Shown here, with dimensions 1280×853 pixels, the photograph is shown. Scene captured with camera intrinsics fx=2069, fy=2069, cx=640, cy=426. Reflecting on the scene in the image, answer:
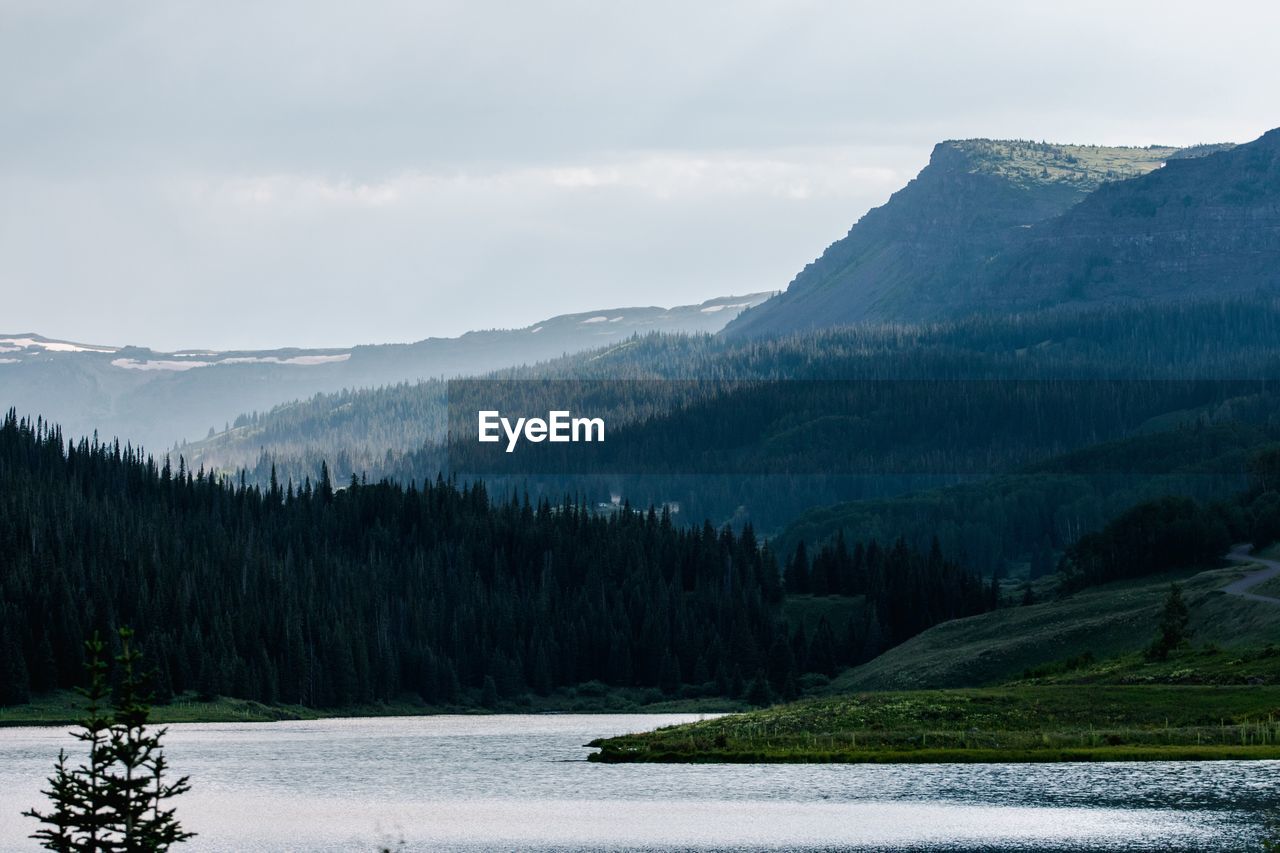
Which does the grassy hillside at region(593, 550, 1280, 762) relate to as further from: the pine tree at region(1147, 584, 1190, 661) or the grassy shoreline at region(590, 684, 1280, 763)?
the pine tree at region(1147, 584, 1190, 661)

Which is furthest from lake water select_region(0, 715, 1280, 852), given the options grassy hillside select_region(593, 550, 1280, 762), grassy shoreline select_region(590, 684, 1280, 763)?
grassy hillside select_region(593, 550, 1280, 762)

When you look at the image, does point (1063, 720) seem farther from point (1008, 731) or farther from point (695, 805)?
point (695, 805)

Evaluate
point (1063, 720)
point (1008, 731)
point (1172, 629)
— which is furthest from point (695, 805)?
point (1172, 629)

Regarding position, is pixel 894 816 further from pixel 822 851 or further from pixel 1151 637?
pixel 1151 637

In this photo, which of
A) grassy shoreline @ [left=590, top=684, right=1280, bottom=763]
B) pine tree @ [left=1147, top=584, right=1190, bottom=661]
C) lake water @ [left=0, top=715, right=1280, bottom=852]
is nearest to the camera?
lake water @ [left=0, top=715, right=1280, bottom=852]

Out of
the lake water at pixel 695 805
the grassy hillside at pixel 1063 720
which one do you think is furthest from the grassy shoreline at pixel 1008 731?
the lake water at pixel 695 805

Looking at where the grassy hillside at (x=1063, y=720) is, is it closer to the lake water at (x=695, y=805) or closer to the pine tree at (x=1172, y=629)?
the pine tree at (x=1172, y=629)

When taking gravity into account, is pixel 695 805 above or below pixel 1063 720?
above
